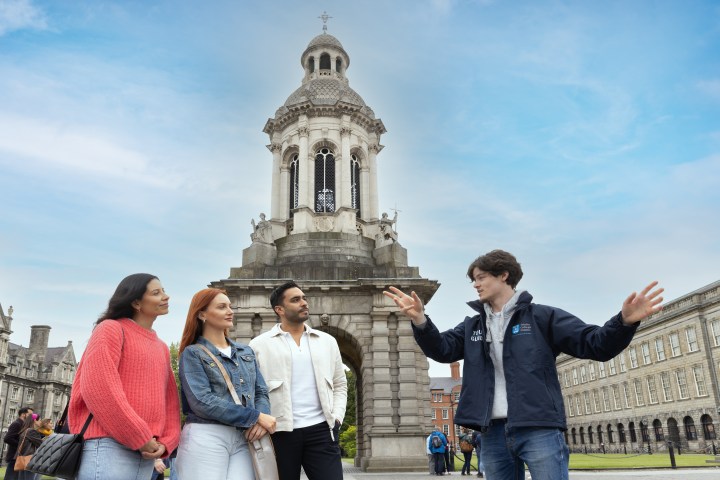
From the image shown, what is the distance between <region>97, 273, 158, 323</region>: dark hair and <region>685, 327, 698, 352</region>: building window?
177 ft

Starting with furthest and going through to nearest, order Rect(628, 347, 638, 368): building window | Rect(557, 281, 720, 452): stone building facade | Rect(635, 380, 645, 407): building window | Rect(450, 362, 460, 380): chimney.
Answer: Rect(450, 362, 460, 380): chimney < Rect(628, 347, 638, 368): building window < Rect(635, 380, 645, 407): building window < Rect(557, 281, 720, 452): stone building facade

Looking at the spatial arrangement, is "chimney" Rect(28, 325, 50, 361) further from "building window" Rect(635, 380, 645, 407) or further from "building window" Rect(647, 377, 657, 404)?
"building window" Rect(647, 377, 657, 404)

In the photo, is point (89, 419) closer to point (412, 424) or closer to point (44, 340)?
point (412, 424)

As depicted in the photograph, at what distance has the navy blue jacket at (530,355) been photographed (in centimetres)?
435

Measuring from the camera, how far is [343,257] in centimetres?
2569

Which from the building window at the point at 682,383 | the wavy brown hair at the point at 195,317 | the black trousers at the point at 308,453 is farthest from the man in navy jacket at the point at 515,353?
the building window at the point at 682,383

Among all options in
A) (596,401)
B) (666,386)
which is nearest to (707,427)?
(666,386)

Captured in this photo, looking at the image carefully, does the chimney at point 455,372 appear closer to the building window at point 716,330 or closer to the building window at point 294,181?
the building window at point 716,330

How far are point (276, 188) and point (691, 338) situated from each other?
4006 centimetres

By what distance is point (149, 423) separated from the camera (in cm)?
445

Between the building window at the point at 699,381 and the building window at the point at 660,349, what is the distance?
15.9ft

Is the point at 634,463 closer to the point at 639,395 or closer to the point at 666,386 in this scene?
the point at 666,386

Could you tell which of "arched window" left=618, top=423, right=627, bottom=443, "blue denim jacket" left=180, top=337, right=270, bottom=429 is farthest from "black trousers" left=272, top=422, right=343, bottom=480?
"arched window" left=618, top=423, right=627, bottom=443

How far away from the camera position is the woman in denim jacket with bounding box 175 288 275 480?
4.70 metres
